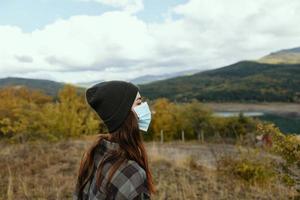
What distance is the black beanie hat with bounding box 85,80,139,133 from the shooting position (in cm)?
214

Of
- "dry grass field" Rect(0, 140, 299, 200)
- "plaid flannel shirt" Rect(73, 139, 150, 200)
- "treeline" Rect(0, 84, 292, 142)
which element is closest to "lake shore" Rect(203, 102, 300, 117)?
"treeline" Rect(0, 84, 292, 142)

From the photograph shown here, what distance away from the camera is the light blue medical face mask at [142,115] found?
2.20 meters

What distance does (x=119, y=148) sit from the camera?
2129mm

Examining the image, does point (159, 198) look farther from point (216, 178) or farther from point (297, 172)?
point (216, 178)

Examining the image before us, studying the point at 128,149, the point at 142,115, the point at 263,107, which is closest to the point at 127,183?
the point at 128,149

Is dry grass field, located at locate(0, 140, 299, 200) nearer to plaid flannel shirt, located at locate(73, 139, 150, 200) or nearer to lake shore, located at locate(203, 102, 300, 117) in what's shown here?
plaid flannel shirt, located at locate(73, 139, 150, 200)

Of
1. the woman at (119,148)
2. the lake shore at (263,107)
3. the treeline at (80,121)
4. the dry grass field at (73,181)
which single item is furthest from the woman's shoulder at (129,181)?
the lake shore at (263,107)

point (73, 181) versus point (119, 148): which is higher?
point (119, 148)

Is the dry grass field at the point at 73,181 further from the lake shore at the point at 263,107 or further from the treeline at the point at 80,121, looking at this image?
the lake shore at the point at 263,107

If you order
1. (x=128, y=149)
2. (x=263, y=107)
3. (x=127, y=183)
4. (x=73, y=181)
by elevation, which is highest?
(x=128, y=149)

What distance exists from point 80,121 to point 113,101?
847 inches

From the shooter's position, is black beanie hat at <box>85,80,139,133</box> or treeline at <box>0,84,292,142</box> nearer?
black beanie hat at <box>85,80,139,133</box>

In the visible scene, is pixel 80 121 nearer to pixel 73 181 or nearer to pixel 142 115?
pixel 73 181

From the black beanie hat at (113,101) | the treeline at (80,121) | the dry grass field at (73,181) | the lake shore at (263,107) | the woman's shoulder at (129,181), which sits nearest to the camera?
the woman's shoulder at (129,181)
